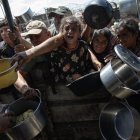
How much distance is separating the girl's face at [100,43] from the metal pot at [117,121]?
2.69 feet

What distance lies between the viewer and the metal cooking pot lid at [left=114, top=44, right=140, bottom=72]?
3322 millimetres

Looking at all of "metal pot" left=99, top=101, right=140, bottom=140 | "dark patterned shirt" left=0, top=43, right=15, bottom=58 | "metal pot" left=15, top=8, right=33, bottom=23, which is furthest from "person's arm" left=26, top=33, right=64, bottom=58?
"metal pot" left=15, top=8, right=33, bottom=23

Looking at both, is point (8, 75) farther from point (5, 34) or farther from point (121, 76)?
point (5, 34)

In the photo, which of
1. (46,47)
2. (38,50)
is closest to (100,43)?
(46,47)

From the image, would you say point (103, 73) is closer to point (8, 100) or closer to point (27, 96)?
point (27, 96)

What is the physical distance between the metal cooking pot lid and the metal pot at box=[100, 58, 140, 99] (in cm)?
7

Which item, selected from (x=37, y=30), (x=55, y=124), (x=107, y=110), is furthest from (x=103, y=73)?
(x=37, y=30)

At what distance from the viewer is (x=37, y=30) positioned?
4547 millimetres

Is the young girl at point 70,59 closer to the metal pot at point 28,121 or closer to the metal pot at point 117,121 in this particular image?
the metal pot at point 28,121

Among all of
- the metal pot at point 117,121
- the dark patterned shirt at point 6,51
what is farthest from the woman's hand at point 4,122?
the dark patterned shirt at point 6,51

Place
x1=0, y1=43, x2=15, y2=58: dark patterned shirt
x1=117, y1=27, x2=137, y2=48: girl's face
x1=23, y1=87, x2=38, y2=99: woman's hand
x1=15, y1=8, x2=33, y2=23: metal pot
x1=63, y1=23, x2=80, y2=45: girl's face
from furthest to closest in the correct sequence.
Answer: x1=15, y1=8, x2=33, y2=23: metal pot, x1=0, y1=43, x2=15, y2=58: dark patterned shirt, x1=63, y1=23, x2=80, y2=45: girl's face, x1=117, y1=27, x2=137, y2=48: girl's face, x1=23, y1=87, x2=38, y2=99: woman's hand

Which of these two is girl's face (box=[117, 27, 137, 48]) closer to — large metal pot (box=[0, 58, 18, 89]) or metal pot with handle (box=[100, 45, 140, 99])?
metal pot with handle (box=[100, 45, 140, 99])

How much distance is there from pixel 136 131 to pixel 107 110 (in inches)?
19.1

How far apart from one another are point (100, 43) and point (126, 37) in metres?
0.51
